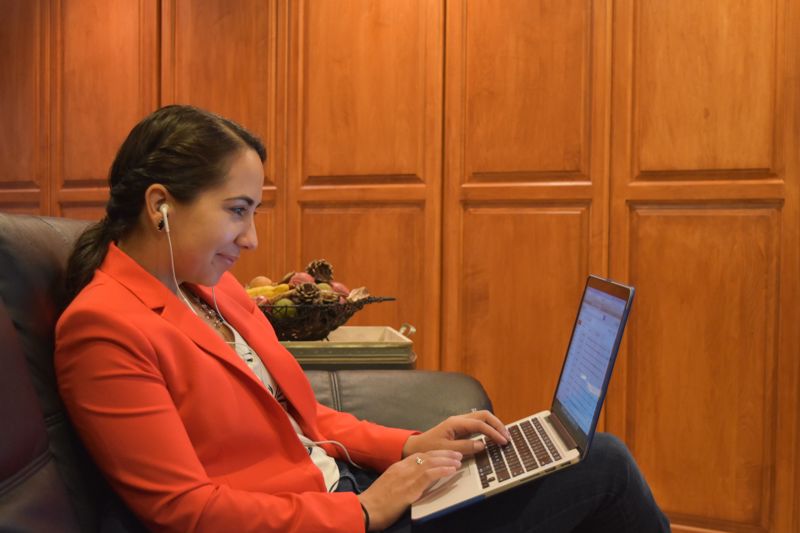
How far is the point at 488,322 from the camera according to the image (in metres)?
2.87

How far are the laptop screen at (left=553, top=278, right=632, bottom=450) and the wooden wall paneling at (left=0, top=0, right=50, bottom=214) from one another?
299 centimetres

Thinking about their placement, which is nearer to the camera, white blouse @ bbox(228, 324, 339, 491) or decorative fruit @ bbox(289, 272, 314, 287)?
white blouse @ bbox(228, 324, 339, 491)

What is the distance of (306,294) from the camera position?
1921mm

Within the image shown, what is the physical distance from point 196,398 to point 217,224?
0.85ft

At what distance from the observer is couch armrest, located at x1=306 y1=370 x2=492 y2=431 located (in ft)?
5.57

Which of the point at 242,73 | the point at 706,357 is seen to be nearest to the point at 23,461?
the point at 706,357

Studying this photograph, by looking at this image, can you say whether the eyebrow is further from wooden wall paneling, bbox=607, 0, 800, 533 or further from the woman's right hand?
wooden wall paneling, bbox=607, 0, 800, 533

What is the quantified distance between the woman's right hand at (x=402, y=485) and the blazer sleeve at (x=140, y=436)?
0.11 metres

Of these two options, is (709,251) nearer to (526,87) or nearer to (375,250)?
(526,87)

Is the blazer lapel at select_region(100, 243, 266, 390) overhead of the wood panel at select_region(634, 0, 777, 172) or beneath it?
A: beneath

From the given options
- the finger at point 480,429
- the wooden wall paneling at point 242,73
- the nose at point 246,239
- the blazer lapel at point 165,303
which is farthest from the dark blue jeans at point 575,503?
the wooden wall paneling at point 242,73

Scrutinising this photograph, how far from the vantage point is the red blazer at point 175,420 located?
1.02 m

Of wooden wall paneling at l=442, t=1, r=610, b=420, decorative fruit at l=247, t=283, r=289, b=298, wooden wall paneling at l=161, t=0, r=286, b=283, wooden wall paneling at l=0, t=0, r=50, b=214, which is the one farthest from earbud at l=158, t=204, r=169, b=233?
wooden wall paneling at l=0, t=0, r=50, b=214

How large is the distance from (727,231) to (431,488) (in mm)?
1706
